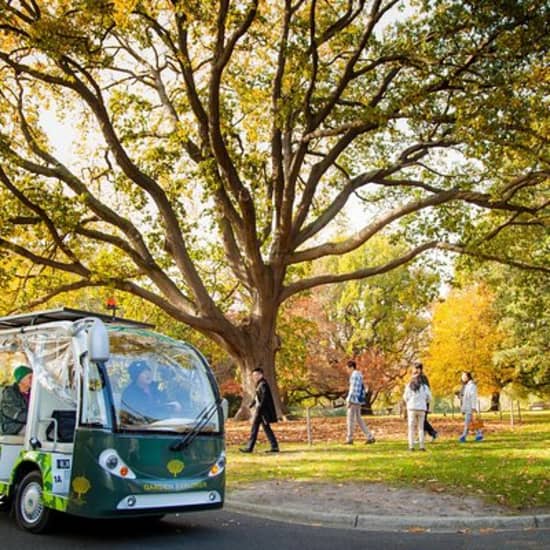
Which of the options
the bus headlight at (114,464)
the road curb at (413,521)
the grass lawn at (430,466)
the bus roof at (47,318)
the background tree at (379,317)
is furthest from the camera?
the background tree at (379,317)

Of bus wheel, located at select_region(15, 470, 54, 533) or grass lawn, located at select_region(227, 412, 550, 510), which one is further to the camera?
grass lawn, located at select_region(227, 412, 550, 510)

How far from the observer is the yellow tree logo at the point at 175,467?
25.7 ft

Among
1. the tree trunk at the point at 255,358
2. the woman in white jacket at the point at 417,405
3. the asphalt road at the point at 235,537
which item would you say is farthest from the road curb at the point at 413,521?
the tree trunk at the point at 255,358

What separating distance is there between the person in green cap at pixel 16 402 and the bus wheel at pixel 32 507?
2.90ft

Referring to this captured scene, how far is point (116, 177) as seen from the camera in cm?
2467

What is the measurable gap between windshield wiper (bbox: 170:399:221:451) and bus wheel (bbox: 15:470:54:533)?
61.0 inches

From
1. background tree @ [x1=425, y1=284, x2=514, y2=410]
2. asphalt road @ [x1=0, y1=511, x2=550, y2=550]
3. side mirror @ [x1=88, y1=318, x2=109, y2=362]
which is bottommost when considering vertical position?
asphalt road @ [x1=0, y1=511, x2=550, y2=550]

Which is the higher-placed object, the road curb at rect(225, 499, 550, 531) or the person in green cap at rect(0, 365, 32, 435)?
the person in green cap at rect(0, 365, 32, 435)

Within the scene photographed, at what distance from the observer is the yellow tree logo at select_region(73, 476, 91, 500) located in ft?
24.3

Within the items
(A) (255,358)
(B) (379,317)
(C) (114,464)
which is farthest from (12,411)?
(B) (379,317)

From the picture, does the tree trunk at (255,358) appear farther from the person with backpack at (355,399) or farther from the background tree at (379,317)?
the background tree at (379,317)

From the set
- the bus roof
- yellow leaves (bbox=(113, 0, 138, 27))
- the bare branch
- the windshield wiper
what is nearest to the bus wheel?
the windshield wiper

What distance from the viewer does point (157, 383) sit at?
8320 mm

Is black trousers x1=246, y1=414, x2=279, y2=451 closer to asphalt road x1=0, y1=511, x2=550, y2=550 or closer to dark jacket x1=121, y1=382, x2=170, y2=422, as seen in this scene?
asphalt road x1=0, y1=511, x2=550, y2=550
